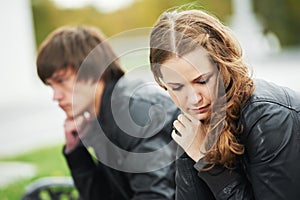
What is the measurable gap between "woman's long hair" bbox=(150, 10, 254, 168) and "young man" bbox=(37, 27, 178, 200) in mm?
450

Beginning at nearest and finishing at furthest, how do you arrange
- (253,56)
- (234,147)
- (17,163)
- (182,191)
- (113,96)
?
(234,147)
(182,191)
(113,96)
(17,163)
(253,56)

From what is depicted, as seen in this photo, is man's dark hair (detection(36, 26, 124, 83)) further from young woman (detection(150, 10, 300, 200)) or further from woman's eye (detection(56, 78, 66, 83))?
young woman (detection(150, 10, 300, 200))

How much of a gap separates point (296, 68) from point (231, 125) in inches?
300

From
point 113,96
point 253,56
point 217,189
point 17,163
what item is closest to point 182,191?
point 217,189

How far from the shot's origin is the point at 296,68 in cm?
875

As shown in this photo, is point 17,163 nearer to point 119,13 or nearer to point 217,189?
point 217,189

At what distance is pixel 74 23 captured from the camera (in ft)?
21.7

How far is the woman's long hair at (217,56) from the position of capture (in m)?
1.42

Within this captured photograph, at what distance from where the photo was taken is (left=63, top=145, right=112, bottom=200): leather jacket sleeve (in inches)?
91.3

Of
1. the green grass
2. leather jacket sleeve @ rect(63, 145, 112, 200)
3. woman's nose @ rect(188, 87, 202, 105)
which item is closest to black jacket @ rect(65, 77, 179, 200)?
leather jacket sleeve @ rect(63, 145, 112, 200)

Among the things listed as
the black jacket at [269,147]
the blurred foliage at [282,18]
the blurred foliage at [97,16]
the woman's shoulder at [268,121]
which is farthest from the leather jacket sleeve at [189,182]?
the blurred foliage at [282,18]

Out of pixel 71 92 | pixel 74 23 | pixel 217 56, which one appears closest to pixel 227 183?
pixel 217 56

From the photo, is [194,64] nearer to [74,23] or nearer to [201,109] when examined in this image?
[201,109]

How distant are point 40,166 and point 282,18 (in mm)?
6024
